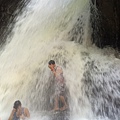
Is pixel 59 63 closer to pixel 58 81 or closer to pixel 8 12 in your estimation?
pixel 58 81

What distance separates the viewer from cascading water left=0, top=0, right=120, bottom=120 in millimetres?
3986

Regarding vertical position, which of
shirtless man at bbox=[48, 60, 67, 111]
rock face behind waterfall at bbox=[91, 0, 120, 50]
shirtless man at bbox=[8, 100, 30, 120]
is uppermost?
rock face behind waterfall at bbox=[91, 0, 120, 50]

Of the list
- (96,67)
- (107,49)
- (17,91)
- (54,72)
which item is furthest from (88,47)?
(17,91)

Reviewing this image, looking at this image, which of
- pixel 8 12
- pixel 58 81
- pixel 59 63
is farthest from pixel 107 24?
pixel 8 12

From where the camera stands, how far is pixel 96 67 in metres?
4.44

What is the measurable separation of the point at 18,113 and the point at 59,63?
113 cm

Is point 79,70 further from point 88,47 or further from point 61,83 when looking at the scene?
point 88,47

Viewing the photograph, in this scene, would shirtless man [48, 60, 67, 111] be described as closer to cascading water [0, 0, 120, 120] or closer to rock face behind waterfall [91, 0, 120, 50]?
cascading water [0, 0, 120, 120]

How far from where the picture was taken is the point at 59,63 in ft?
15.1

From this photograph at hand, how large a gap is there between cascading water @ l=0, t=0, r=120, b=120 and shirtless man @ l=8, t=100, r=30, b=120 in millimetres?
122

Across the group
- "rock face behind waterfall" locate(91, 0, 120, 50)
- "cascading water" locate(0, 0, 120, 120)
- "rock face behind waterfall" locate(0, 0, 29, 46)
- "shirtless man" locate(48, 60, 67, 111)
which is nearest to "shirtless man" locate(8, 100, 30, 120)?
"cascading water" locate(0, 0, 120, 120)

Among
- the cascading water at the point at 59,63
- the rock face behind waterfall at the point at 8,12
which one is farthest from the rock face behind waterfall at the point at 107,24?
the rock face behind waterfall at the point at 8,12

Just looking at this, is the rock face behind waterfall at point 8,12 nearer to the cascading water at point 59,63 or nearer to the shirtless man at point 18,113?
the cascading water at point 59,63

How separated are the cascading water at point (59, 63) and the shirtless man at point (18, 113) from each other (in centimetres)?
12
